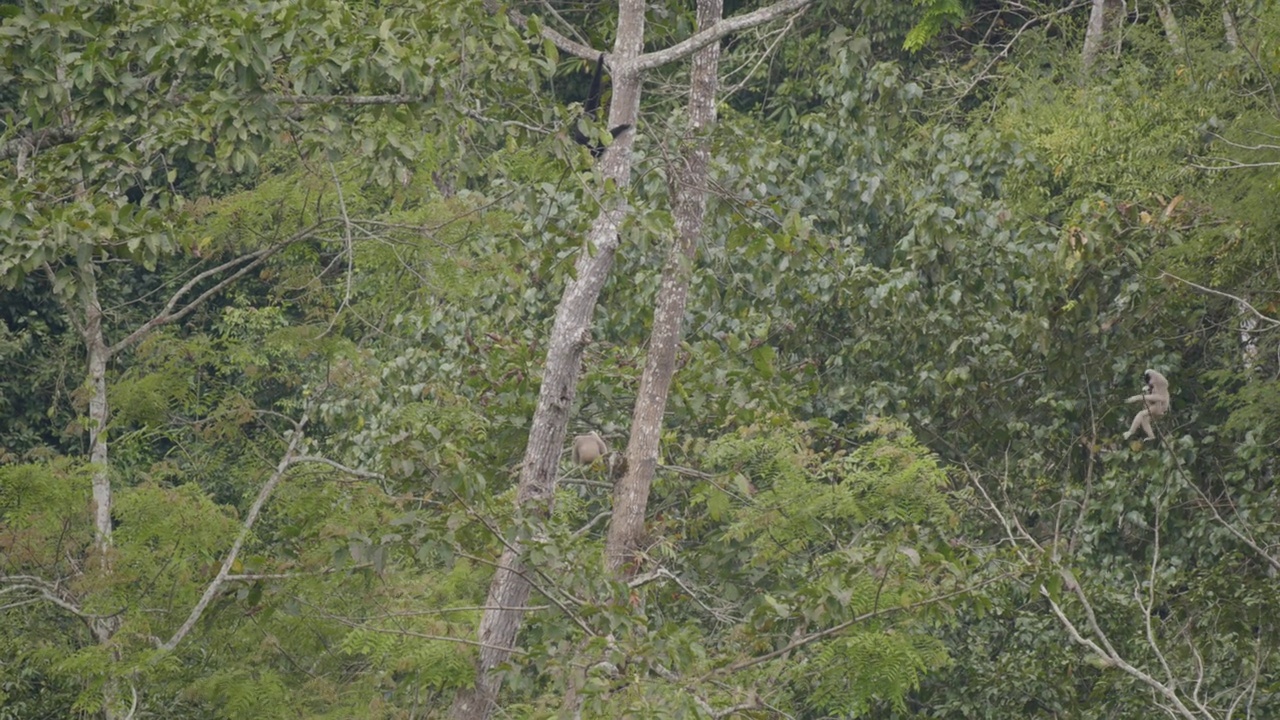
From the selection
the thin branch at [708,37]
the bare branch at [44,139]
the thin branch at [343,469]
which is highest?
the thin branch at [708,37]

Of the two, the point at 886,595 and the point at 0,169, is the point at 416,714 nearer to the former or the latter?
the point at 886,595

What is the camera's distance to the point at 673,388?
26.1 feet

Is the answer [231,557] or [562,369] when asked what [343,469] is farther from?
[562,369]

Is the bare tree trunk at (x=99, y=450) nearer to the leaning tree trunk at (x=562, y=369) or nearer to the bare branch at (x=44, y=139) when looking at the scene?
the bare branch at (x=44, y=139)

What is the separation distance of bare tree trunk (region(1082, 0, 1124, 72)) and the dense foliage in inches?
10.9

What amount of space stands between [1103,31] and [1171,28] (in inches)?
49.2

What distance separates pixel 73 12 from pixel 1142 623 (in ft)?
21.3

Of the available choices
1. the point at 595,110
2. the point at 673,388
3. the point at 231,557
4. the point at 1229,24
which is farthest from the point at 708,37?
the point at 1229,24

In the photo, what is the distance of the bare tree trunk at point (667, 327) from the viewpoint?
7031mm

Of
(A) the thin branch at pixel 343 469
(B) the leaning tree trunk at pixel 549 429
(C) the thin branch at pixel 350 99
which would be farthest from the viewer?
(A) the thin branch at pixel 343 469

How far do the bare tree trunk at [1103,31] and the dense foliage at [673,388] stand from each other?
277 millimetres

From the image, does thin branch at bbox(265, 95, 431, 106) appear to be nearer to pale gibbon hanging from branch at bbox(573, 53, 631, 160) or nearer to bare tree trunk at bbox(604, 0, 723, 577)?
pale gibbon hanging from branch at bbox(573, 53, 631, 160)

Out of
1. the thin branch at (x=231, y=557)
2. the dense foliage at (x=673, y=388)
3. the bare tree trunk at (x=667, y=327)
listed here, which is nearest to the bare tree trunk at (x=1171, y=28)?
the dense foliage at (x=673, y=388)

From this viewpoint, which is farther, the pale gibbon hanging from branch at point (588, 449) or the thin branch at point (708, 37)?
the pale gibbon hanging from branch at point (588, 449)
